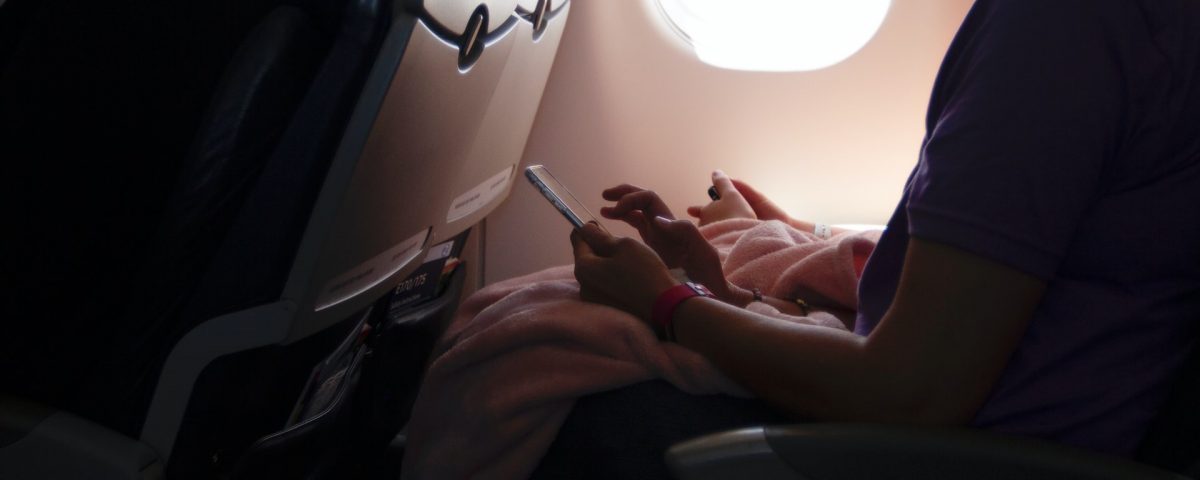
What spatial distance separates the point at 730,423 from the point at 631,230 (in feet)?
3.41

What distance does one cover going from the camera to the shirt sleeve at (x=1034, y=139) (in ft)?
1.84

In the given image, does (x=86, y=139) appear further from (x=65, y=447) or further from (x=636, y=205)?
(x=636, y=205)

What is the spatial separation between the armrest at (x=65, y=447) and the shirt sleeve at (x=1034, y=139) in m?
0.59

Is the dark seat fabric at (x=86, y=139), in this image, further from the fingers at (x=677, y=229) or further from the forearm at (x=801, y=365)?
the fingers at (x=677, y=229)

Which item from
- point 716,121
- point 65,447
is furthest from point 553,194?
point 716,121

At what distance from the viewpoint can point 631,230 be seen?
5.70ft

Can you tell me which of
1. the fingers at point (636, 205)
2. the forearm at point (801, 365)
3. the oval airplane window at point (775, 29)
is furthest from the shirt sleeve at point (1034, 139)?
the oval airplane window at point (775, 29)

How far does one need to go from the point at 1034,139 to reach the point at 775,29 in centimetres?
109

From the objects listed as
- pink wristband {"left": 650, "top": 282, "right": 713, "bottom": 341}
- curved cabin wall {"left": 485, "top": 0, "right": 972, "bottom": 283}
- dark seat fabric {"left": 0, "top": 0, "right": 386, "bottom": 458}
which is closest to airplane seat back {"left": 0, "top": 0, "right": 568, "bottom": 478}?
dark seat fabric {"left": 0, "top": 0, "right": 386, "bottom": 458}

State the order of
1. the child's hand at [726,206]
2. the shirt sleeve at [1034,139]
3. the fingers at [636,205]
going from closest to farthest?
the shirt sleeve at [1034,139] < the fingers at [636,205] < the child's hand at [726,206]

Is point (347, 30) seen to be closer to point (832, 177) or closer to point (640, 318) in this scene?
point (640, 318)

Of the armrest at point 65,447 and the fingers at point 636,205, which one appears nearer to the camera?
the armrest at point 65,447

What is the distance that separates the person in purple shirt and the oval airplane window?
97 cm

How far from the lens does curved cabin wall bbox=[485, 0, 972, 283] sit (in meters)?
1.61
